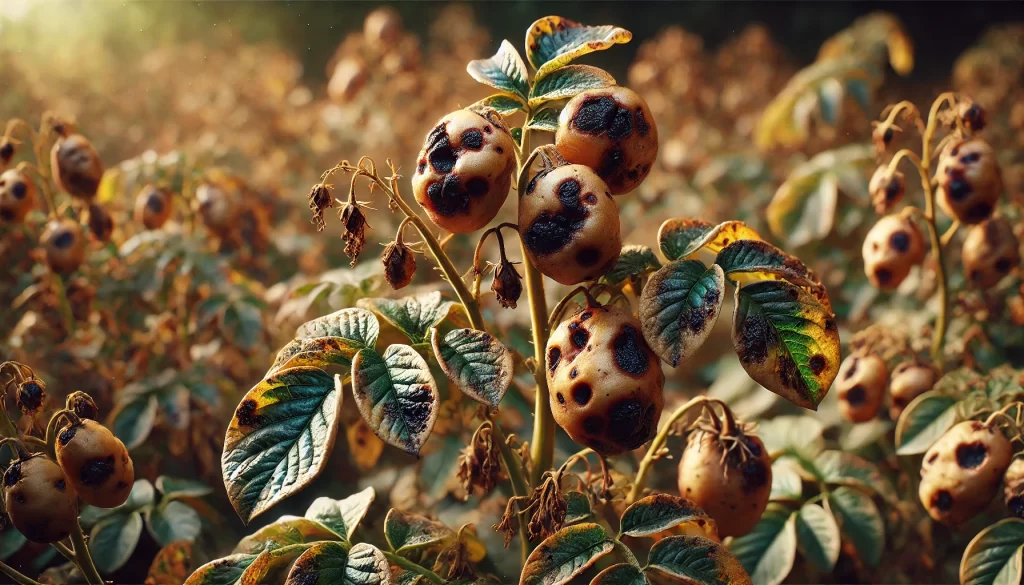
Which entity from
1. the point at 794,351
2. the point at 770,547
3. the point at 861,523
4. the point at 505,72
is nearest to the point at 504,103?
the point at 505,72

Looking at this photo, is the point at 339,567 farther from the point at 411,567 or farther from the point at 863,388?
the point at 863,388

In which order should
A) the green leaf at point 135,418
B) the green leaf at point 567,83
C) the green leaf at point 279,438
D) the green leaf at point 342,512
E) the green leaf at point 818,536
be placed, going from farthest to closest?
the green leaf at point 135,418, the green leaf at point 818,536, the green leaf at point 342,512, the green leaf at point 567,83, the green leaf at point 279,438

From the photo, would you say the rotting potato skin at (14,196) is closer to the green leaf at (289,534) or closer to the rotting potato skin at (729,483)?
the green leaf at (289,534)

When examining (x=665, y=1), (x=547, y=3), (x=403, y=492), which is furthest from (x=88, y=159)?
(x=665, y=1)

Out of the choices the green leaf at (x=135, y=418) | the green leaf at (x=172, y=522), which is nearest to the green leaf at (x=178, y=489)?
the green leaf at (x=172, y=522)

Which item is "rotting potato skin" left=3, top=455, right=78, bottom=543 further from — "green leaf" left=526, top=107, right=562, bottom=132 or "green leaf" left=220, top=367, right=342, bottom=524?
"green leaf" left=526, top=107, right=562, bottom=132
